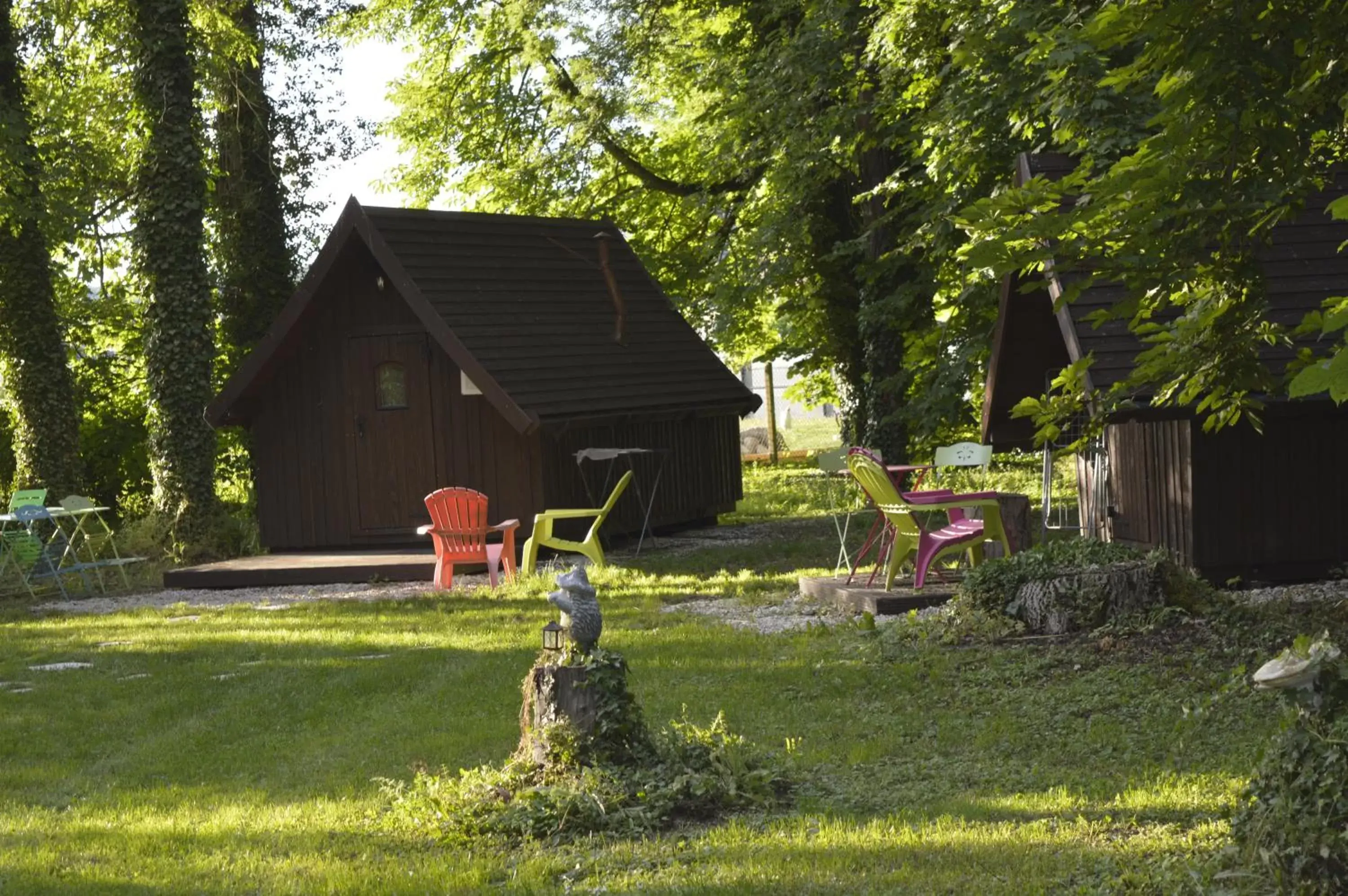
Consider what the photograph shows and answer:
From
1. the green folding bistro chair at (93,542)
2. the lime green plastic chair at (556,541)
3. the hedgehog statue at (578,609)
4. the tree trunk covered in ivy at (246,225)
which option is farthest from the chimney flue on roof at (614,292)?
the hedgehog statue at (578,609)

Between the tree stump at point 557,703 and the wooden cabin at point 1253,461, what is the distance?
6699 mm

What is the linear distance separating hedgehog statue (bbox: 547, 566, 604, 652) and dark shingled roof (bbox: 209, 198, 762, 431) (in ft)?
33.7

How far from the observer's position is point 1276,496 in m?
13.2

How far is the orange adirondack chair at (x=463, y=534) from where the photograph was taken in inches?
625

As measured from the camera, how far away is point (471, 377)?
17797 mm

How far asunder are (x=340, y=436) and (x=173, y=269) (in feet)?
9.93

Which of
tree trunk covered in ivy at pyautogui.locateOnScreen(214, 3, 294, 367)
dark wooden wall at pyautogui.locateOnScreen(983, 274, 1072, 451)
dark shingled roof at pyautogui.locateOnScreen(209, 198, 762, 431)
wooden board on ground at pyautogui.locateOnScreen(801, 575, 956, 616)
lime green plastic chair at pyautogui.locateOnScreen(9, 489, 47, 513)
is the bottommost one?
wooden board on ground at pyautogui.locateOnScreen(801, 575, 956, 616)

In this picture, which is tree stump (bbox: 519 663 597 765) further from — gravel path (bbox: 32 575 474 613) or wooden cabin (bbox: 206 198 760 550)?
wooden cabin (bbox: 206 198 760 550)

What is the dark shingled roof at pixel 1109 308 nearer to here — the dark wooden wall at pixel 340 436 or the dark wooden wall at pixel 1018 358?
the dark wooden wall at pixel 1018 358

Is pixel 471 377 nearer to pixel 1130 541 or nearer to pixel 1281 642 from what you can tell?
pixel 1130 541

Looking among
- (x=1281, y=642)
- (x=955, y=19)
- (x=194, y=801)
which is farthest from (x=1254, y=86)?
(x=955, y=19)

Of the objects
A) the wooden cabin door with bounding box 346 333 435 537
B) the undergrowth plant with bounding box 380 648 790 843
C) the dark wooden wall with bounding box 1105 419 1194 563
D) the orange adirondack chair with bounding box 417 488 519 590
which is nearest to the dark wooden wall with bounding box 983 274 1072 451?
the dark wooden wall with bounding box 1105 419 1194 563

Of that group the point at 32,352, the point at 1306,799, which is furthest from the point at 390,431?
the point at 1306,799

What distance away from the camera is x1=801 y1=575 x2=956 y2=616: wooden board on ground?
1234 cm
